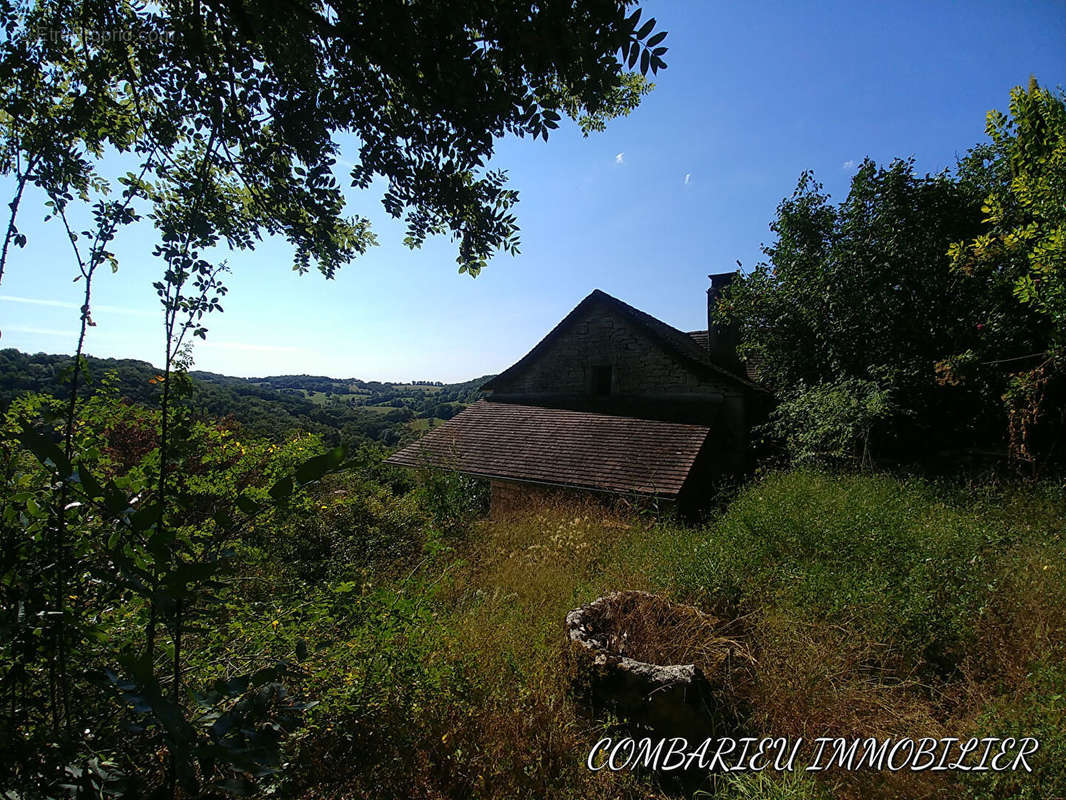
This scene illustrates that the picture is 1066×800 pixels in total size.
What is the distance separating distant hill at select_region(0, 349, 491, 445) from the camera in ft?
8.18

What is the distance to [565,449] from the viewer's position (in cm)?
963

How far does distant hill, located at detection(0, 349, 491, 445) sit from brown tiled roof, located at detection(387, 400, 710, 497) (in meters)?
2.48

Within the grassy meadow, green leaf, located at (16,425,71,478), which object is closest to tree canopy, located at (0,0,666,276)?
green leaf, located at (16,425,71,478)

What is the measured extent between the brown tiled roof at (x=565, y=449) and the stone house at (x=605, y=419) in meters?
0.03

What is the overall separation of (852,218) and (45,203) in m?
13.0

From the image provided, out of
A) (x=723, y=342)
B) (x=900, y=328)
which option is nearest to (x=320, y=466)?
(x=900, y=328)

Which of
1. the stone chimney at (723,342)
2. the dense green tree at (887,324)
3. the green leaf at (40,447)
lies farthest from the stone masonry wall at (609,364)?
the green leaf at (40,447)

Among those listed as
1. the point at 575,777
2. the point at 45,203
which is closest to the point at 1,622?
the point at 45,203

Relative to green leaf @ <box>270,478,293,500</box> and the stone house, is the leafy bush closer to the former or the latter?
the stone house

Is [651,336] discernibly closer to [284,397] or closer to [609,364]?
[609,364]

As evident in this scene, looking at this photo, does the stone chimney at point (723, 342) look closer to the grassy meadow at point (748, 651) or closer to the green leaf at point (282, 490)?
the grassy meadow at point (748, 651)

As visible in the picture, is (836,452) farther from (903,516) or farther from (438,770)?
(438,770)

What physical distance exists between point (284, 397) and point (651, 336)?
2210 centimetres

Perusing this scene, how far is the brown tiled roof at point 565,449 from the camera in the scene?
818 centimetres
